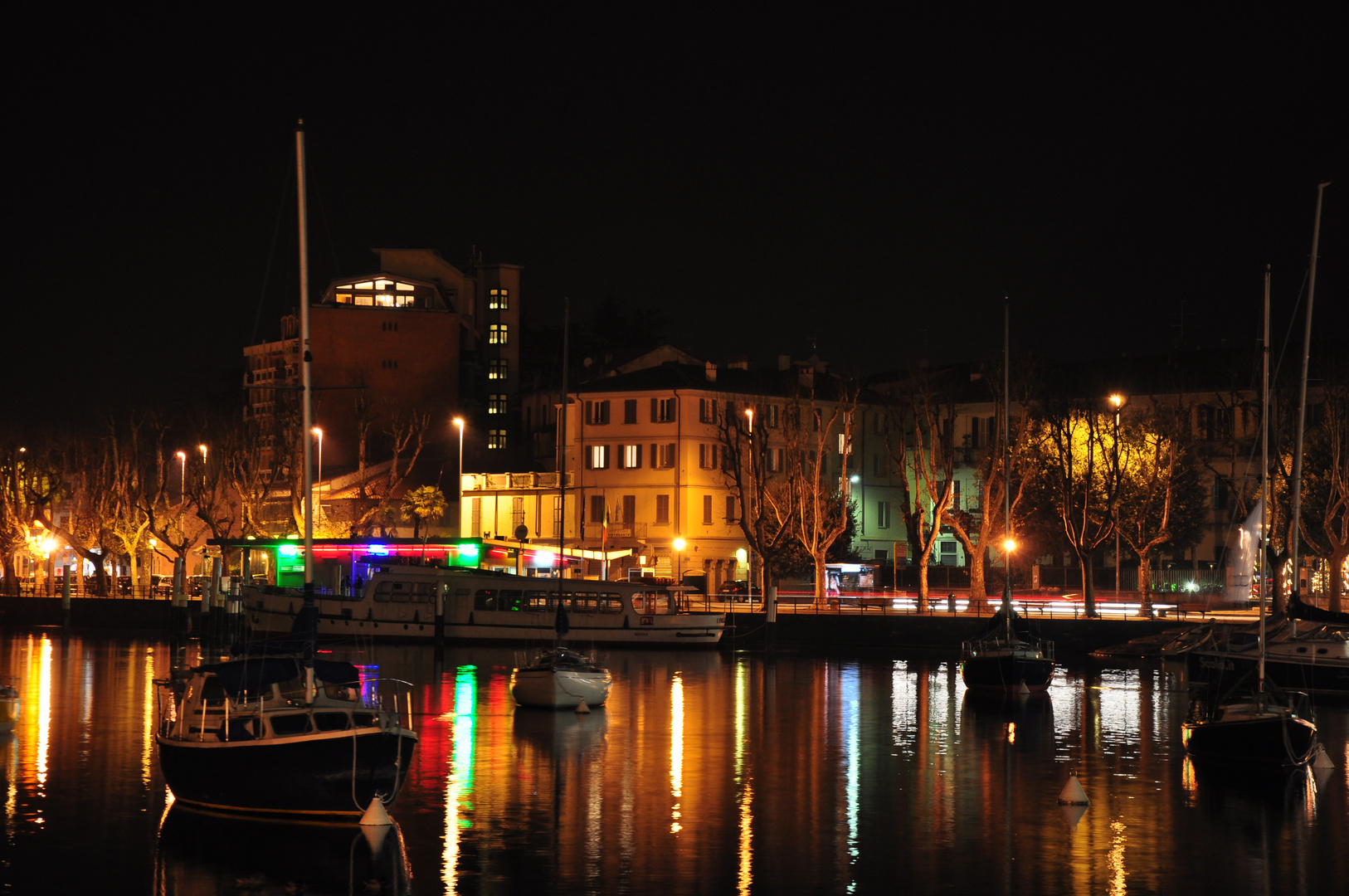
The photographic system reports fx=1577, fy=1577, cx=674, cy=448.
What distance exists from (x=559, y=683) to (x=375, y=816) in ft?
53.8

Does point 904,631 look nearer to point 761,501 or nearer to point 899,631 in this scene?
point 899,631

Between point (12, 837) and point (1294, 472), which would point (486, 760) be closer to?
point (12, 837)

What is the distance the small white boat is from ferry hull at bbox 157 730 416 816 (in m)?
15.9

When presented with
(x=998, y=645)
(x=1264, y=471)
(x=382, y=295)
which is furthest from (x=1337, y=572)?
(x=382, y=295)

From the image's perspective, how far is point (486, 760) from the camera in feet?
98.7

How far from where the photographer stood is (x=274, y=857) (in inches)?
818

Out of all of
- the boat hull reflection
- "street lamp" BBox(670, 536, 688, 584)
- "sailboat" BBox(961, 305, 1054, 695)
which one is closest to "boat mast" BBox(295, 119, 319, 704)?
the boat hull reflection

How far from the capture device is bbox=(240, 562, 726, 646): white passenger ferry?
2516 inches

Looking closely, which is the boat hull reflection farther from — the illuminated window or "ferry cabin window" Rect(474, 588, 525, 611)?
the illuminated window

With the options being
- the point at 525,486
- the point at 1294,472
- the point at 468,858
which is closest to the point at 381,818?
the point at 468,858

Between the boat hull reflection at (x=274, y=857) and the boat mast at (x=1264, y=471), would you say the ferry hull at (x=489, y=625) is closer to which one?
the boat mast at (x=1264, y=471)

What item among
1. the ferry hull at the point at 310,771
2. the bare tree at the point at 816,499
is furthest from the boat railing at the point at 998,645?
the ferry hull at the point at 310,771

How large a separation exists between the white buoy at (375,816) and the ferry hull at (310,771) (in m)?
0.19

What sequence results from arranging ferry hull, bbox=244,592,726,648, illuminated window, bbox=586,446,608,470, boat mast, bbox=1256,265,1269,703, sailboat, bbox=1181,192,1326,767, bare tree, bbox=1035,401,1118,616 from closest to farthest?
1. sailboat, bbox=1181,192,1326,767
2. boat mast, bbox=1256,265,1269,703
3. ferry hull, bbox=244,592,726,648
4. bare tree, bbox=1035,401,1118,616
5. illuminated window, bbox=586,446,608,470
